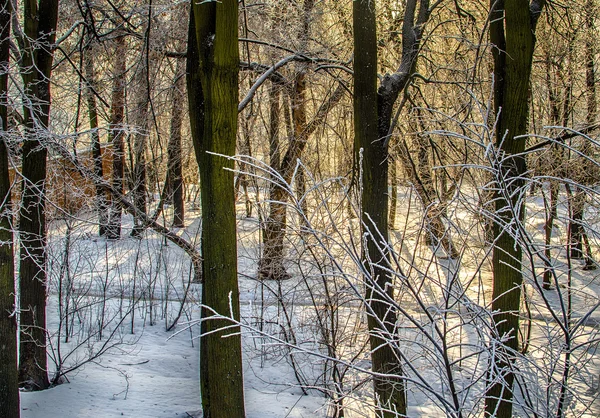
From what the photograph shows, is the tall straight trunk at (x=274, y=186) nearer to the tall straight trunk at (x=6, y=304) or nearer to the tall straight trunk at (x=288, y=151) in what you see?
the tall straight trunk at (x=288, y=151)

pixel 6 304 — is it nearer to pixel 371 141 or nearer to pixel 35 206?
pixel 35 206

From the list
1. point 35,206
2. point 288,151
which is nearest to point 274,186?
point 288,151

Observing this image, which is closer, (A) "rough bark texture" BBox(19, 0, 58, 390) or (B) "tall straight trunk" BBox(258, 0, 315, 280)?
(A) "rough bark texture" BBox(19, 0, 58, 390)

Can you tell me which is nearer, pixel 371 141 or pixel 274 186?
pixel 371 141

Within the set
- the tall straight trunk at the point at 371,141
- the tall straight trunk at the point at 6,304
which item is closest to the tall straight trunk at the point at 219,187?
the tall straight trunk at the point at 371,141

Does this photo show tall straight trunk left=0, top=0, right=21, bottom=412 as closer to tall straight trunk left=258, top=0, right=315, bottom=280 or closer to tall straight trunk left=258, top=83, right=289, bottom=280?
tall straight trunk left=258, top=0, right=315, bottom=280

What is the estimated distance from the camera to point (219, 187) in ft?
16.9

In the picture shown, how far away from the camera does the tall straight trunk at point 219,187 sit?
5.02 metres

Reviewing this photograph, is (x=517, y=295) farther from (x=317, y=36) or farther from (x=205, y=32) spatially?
(x=317, y=36)

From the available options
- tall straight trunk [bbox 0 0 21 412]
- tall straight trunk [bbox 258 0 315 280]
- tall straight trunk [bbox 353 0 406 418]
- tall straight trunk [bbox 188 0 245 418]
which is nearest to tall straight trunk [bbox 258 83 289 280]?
tall straight trunk [bbox 258 0 315 280]

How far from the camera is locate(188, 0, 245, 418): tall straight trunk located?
16.5ft

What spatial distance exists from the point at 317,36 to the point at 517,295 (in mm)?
6454

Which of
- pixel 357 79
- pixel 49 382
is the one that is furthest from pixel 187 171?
pixel 357 79

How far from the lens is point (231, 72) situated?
5086mm
